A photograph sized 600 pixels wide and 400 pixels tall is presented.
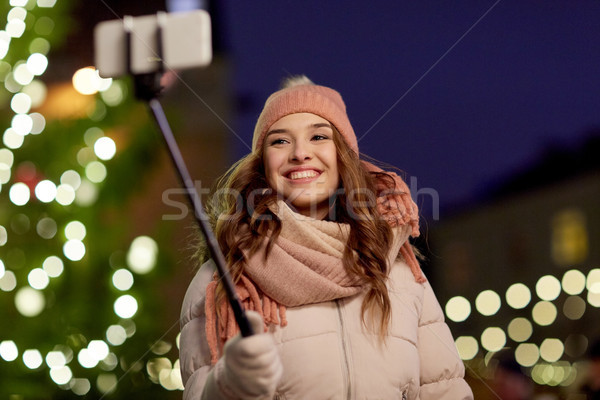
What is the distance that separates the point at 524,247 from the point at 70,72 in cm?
2676

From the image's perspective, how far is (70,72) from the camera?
7625 mm

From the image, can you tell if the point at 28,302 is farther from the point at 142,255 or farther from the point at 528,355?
the point at 528,355

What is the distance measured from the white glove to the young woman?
0.27 metres

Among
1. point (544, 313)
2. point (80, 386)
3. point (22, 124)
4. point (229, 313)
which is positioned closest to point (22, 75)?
point (22, 124)

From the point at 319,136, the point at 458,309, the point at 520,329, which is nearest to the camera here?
the point at 319,136

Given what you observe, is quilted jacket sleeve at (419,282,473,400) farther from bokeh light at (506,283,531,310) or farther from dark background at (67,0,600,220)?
bokeh light at (506,283,531,310)

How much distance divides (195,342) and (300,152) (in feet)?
2.24

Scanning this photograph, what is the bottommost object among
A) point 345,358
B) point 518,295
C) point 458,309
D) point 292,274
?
point 345,358

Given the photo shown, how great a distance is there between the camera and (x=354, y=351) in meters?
2.11

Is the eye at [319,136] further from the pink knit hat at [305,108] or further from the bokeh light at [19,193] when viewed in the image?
the bokeh light at [19,193]

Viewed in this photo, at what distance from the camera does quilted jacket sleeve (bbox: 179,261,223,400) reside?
2.09 meters

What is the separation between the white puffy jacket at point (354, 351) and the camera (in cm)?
206

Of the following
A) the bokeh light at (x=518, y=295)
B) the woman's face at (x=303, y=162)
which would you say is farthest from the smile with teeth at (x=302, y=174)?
the bokeh light at (x=518, y=295)

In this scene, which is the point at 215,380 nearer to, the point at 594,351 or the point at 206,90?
the point at 594,351
